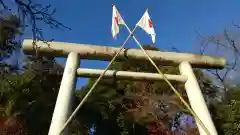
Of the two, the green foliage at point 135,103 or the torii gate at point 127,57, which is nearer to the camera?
the torii gate at point 127,57

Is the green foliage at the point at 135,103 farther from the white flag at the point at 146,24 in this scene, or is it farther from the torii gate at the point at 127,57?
the torii gate at the point at 127,57

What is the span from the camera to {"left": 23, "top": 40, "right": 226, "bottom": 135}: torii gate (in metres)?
5.54

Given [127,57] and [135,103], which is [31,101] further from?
[127,57]

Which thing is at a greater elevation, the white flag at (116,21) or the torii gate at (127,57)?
the white flag at (116,21)

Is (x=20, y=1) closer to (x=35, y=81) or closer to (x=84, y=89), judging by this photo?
(x=35, y=81)

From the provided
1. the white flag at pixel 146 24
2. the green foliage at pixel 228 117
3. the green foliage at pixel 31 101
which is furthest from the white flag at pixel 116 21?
the green foliage at pixel 228 117

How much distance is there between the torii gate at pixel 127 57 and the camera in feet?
18.2

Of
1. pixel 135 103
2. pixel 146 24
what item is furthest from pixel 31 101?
pixel 146 24

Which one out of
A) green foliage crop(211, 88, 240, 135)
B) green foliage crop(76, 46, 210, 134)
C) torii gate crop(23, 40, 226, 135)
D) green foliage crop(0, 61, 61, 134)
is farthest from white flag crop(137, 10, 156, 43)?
green foliage crop(211, 88, 240, 135)

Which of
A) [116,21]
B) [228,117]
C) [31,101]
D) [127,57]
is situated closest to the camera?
[127,57]

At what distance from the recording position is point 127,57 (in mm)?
6293

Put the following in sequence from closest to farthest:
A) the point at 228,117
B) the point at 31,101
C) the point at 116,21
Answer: the point at 116,21
the point at 228,117
the point at 31,101

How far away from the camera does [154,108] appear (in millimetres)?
12867

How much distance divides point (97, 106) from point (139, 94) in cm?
220
